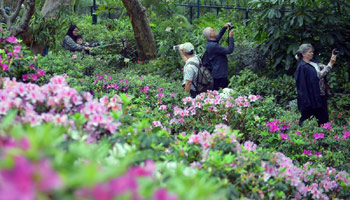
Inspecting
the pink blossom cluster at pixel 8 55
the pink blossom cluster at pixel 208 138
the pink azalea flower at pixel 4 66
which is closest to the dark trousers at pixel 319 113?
the pink blossom cluster at pixel 208 138

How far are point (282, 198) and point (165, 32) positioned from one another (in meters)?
8.23

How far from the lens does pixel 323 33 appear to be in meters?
Result: 8.16

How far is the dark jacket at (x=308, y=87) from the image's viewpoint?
5.70m

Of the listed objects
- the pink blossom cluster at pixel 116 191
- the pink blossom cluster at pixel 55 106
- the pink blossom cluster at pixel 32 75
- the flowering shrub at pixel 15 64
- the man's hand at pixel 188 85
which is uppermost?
the pink blossom cluster at pixel 116 191

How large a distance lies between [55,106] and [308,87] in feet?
13.5

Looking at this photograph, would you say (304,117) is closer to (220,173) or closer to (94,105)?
(220,173)

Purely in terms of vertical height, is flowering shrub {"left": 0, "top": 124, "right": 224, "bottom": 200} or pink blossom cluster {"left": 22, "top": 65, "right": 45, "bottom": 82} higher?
flowering shrub {"left": 0, "top": 124, "right": 224, "bottom": 200}

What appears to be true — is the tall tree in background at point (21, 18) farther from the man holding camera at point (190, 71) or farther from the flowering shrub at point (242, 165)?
the flowering shrub at point (242, 165)

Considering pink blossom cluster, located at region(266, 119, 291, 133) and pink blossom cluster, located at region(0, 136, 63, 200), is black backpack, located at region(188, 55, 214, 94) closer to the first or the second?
pink blossom cluster, located at region(266, 119, 291, 133)

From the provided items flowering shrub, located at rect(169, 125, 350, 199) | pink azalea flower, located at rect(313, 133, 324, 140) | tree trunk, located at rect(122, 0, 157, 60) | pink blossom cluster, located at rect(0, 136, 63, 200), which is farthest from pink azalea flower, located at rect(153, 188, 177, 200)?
tree trunk, located at rect(122, 0, 157, 60)

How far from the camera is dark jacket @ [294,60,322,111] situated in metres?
5.70

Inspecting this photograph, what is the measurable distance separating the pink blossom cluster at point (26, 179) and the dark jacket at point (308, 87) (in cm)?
500

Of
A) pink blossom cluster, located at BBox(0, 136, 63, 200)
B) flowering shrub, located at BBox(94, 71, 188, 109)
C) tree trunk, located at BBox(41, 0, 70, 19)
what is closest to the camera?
pink blossom cluster, located at BBox(0, 136, 63, 200)

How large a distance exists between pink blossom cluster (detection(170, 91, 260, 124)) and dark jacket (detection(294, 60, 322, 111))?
1065 millimetres
